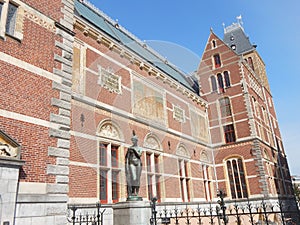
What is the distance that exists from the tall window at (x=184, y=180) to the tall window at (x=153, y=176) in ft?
9.17

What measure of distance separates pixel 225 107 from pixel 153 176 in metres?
12.2

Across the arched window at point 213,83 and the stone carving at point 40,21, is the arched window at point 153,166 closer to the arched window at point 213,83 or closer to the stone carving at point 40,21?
the stone carving at point 40,21

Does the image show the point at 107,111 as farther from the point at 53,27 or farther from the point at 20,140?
the point at 20,140

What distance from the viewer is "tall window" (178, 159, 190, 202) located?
58.6 feet

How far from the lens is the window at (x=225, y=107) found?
24.0 meters

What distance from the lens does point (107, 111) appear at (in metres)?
12.9

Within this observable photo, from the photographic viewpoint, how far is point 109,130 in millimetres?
12727

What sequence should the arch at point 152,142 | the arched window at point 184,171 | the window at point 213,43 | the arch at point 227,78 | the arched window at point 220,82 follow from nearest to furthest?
1. the arch at point 152,142
2. the arched window at point 184,171
3. the arch at point 227,78
4. the arched window at point 220,82
5. the window at point 213,43

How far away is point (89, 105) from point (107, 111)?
125 cm

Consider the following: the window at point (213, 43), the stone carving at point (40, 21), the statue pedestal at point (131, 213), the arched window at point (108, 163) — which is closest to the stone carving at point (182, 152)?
the arched window at point (108, 163)

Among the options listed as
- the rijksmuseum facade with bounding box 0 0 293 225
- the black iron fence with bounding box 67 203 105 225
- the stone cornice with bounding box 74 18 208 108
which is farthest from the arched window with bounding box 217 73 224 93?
the black iron fence with bounding box 67 203 105 225

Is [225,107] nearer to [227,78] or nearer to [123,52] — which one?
[227,78]

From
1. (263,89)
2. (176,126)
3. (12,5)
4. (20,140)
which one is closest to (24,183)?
(20,140)

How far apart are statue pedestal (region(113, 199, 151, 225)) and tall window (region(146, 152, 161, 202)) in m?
7.04
